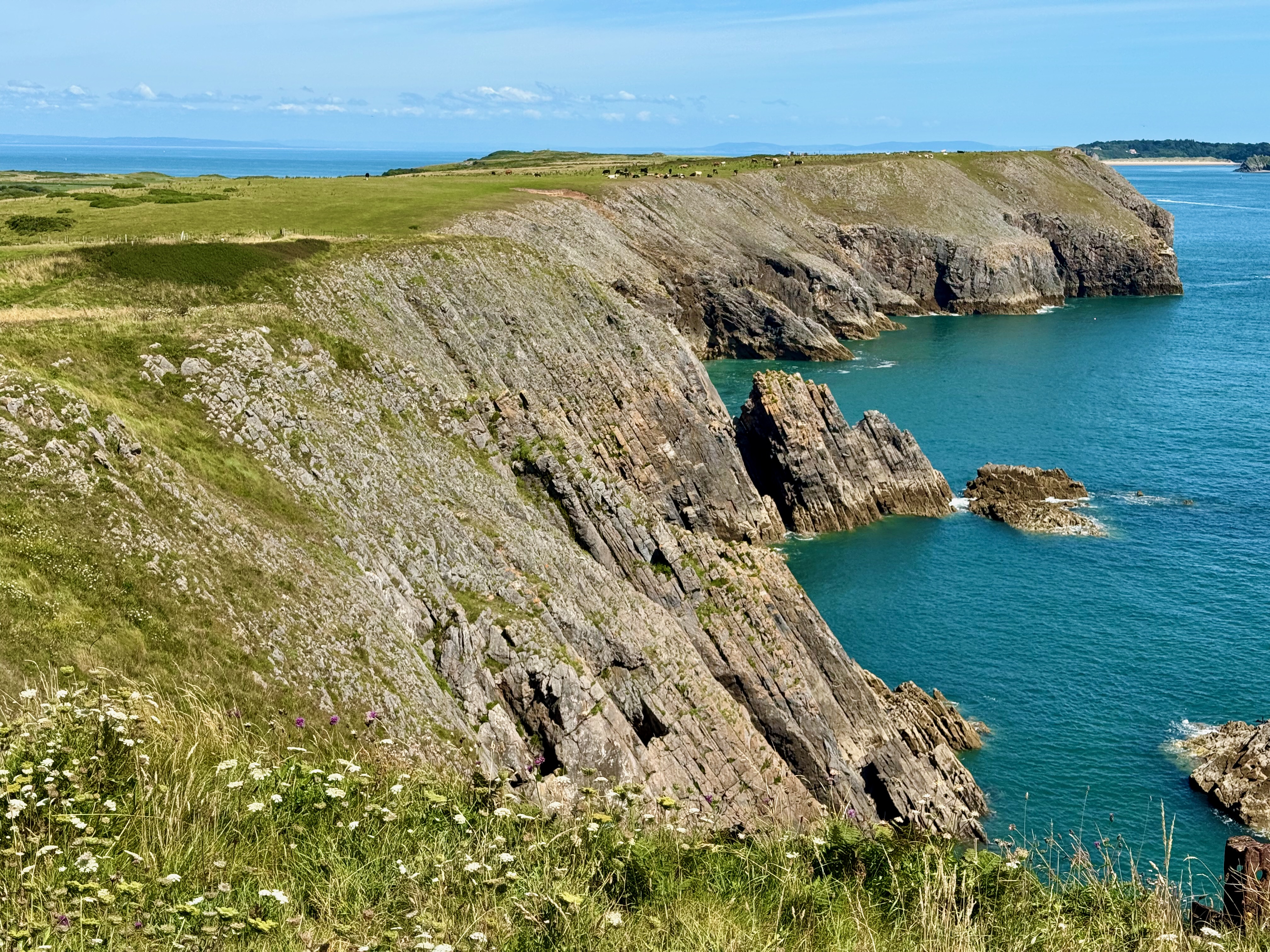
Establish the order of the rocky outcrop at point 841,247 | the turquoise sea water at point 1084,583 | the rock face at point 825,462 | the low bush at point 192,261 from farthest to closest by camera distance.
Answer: the rocky outcrop at point 841,247 < the rock face at point 825,462 < the low bush at point 192,261 < the turquoise sea water at point 1084,583

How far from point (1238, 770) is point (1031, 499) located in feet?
124

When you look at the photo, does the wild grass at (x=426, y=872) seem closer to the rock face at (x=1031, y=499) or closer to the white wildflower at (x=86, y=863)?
the white wildflower at (x=86, y=863)

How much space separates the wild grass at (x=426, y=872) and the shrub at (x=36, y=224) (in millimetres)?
59154

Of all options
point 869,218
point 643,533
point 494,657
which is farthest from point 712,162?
point 494,657

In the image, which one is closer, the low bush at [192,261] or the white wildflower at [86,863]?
the white wildflower at [86,863]

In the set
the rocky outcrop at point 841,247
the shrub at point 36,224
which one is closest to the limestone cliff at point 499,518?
the shrub at point 36,224

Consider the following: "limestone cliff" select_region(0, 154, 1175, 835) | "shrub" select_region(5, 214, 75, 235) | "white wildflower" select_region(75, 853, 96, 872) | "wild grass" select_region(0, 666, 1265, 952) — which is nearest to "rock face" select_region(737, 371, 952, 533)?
"limestone cliff" select_region(0, 154, 1175, 835)


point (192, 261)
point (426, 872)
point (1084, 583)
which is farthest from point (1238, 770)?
point (192, 261)

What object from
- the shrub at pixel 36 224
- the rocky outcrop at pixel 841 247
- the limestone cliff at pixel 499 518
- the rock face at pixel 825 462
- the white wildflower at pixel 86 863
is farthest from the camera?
the rocky outcrop at pixel 841 247

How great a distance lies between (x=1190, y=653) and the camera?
180 feet

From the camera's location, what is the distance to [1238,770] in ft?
140

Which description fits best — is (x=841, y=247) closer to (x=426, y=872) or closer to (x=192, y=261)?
(x=192, y=261)

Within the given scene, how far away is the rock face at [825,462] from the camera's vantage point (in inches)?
2982

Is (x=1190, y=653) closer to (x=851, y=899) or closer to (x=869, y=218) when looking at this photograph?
(x=851, y=899)
